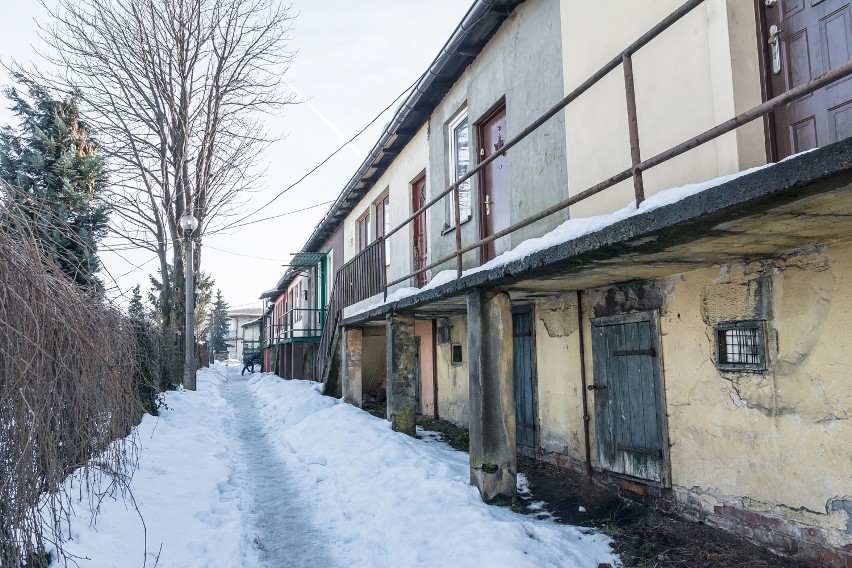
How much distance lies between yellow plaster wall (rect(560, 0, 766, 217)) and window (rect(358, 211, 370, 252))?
9444 millimetres

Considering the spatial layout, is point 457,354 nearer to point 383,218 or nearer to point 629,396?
point 629,396

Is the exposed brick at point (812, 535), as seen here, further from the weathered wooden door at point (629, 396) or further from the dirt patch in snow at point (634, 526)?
the weathered wooden door at point (629, 396)

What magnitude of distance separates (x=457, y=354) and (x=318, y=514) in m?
4.41

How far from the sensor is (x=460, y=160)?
9102mm

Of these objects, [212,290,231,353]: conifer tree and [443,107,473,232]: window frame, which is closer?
[443,107,473,232]: window frame

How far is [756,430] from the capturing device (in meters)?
4.32

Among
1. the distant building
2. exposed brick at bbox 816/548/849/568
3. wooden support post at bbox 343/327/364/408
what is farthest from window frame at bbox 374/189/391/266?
the distant building

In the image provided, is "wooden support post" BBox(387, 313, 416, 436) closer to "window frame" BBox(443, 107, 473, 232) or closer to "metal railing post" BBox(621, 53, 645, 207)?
"window frame" BBox(443, 107, 473, 232)

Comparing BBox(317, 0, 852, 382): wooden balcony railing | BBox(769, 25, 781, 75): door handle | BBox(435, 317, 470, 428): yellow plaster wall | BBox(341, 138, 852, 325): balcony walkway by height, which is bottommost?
BBox(435, 317, 470, 428): yellow plaster wall

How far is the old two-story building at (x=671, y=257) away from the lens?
12.1 ft

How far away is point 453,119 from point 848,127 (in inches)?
244

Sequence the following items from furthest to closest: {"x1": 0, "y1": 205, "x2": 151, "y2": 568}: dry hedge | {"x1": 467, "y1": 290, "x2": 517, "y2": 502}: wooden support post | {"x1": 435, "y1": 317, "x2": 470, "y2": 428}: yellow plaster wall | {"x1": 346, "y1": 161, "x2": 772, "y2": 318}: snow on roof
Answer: {"x1": 435, "y1": 317, "x2": 470, "y2": 428}: yellow plaster wall < {"x1": 467, "y1": 290, "x2": 517, "y2": 502}: wooden support post < {"x1": 346, "y1": 161, "x2": 772, "y2": 318}: snow on roof < {"x1": 0, "y1": 205, "x2": 151, "y2": 568}: dry hedge

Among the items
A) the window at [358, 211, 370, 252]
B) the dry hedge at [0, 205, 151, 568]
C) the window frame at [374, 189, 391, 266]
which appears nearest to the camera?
the dry hedge at [0, 205, 151, 568]

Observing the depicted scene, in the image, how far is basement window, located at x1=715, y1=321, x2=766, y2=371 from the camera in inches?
169
